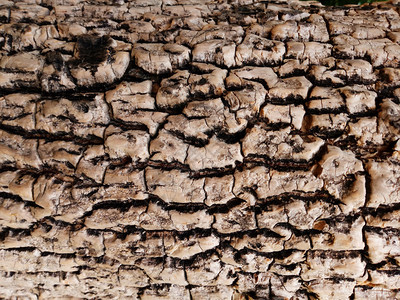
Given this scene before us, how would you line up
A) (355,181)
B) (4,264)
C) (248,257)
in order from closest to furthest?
(355,181)
(248,257)
(4,264)

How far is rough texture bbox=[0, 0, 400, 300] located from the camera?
1.67 metres

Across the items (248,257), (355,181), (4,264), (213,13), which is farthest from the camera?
(213,13)

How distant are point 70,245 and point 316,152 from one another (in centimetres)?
125

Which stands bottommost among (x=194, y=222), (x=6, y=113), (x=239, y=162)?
(x=194, y=222)

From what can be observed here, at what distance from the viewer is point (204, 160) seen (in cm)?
169

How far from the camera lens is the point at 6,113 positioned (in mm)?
1818

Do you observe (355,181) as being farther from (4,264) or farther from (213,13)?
(4,264)

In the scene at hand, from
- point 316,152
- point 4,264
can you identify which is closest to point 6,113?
point 4,264

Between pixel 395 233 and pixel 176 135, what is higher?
pixel 176 135

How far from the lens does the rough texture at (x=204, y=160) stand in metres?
1.67

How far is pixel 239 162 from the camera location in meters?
1.69

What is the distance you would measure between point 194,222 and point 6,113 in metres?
1.06

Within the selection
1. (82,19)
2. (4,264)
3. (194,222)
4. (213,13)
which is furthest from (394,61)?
(4,264)

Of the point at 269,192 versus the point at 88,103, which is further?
the point at 88,103
